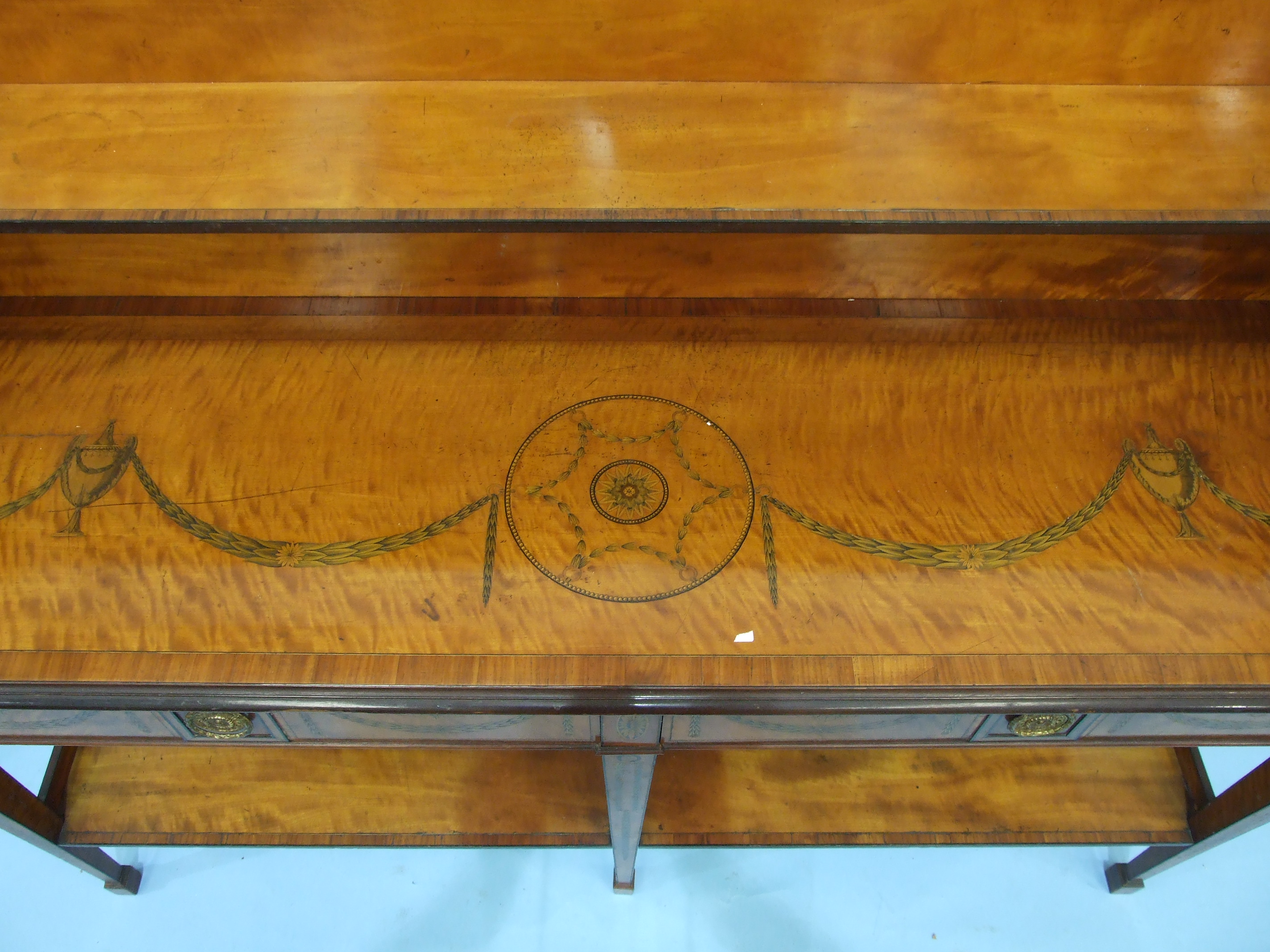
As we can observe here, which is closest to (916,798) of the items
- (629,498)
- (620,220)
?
(629,498)

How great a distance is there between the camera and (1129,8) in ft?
3.42

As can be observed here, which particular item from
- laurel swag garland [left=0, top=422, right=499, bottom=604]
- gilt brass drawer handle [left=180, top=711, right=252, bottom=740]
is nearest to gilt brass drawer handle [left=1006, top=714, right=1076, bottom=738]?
laurel swag garland [left=0, top=422, right=499, bottom=604]

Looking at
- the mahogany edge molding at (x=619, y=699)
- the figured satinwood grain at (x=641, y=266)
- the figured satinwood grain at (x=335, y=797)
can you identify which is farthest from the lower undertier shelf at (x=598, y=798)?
the figured satinwood grain at (x=641, y=266)

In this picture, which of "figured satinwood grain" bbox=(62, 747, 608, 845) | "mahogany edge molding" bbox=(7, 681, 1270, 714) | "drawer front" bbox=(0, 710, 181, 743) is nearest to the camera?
"mahogany edge molding" bbox=(7, 681, 1270, 714)

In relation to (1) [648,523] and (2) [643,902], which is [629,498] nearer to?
Result: (1) [648,523]

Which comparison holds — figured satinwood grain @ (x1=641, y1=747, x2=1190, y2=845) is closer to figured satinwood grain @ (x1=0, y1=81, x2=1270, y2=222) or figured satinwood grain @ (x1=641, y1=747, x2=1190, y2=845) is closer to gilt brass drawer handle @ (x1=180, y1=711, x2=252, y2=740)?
gilt brass drawer handle @ (x1=180, y1=711, x2=252, y2=740)

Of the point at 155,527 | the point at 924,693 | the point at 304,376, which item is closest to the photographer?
the point at 924,693

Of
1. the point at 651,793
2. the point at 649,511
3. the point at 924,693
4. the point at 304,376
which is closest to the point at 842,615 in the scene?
the point at 924,693

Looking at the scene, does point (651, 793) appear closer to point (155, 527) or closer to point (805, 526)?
point (805, 526)

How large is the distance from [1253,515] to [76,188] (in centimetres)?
157

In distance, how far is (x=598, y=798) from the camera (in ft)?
5.20

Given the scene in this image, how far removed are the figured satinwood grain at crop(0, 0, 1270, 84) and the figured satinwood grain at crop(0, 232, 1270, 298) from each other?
210mm

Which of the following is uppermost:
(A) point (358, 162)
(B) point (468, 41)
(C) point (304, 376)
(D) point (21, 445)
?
(B) point (468, 41)

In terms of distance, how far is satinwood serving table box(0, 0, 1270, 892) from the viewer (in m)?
1.02
